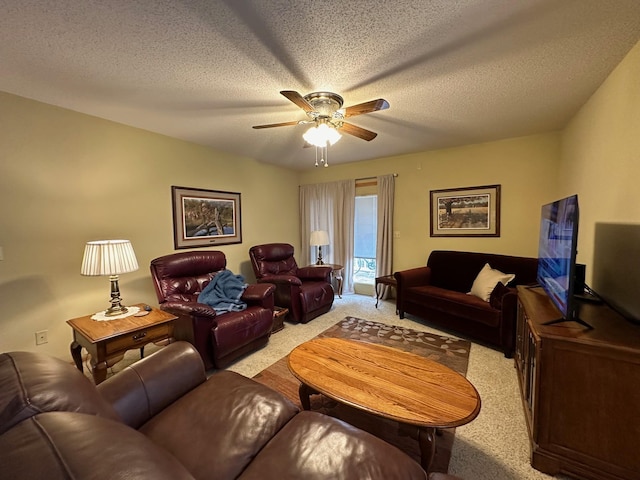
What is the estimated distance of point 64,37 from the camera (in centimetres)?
151

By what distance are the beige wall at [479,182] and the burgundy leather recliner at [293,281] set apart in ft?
4.69

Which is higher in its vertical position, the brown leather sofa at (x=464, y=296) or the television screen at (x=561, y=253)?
the television screen at (x=561, y=253)

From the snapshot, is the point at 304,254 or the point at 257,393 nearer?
the point at 257,393

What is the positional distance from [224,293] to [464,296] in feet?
9.19

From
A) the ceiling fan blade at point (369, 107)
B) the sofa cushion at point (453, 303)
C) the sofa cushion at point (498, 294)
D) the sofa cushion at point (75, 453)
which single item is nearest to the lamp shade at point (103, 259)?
the sofa cushion at point (75, 453)

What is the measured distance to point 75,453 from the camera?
1.83 ft

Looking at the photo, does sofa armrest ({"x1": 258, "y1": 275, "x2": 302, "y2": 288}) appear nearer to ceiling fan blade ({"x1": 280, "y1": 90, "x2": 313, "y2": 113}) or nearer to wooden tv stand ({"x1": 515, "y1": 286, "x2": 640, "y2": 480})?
ceiling fan blade ({"x1": 280, "y1": 90, "x2": 313, "y2": 113})

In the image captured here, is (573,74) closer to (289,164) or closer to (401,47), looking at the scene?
(401,47)

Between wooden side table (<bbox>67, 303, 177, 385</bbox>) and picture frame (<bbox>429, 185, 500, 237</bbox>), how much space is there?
147 inches

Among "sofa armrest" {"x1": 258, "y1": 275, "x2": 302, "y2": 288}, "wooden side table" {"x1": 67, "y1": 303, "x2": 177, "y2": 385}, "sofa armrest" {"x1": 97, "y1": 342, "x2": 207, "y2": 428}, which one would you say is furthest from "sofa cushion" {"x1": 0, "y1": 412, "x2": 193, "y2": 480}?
"sofa armrest" {"x1": 258, "y1": 275, "x2": 302, "y2": 288}

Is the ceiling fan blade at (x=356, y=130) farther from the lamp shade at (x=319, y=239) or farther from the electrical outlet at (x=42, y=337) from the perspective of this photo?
the electrical outlet at (x=42, y=337)

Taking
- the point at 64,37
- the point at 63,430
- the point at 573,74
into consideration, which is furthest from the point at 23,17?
the point at 573,74

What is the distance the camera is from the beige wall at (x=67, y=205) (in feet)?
7.33

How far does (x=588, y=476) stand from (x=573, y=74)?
8.45ft
